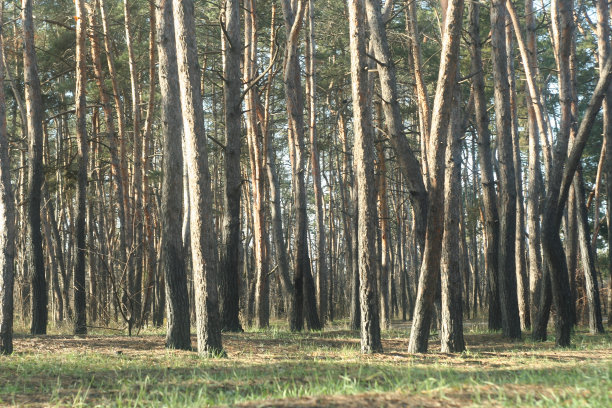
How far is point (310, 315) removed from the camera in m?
15.1

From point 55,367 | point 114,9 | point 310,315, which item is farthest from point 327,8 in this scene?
point 55,367

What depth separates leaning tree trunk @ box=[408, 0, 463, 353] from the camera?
9.10 meters

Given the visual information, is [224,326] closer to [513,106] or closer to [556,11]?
[556,11]

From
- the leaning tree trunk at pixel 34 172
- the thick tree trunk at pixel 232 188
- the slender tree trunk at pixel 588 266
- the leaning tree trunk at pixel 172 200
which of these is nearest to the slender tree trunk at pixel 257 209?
the thick tree trunk at pixel 232 188

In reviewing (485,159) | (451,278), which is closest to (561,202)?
(451,278)

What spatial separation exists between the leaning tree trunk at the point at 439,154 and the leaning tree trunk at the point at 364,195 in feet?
2.56

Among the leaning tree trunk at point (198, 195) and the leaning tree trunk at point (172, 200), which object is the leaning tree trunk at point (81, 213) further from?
the leaning tree trunk at point (198, 195)

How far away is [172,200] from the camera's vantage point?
9641mm

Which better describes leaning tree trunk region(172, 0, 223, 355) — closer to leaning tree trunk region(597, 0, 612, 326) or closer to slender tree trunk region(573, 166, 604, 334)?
leaning tree trunk region(597, 0, 612, 326)

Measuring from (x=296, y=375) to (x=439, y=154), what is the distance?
4188 mm

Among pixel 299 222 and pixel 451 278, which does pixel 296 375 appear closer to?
pixel 451 278

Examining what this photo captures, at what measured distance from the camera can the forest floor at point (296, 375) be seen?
4.64 m

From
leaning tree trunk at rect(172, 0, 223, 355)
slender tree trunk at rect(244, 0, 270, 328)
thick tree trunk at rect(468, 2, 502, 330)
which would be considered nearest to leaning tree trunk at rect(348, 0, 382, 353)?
leaning tree trunk at rect(172, 0, 223, 355)

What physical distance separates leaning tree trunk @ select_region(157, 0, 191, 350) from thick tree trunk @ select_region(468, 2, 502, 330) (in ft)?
21.0
